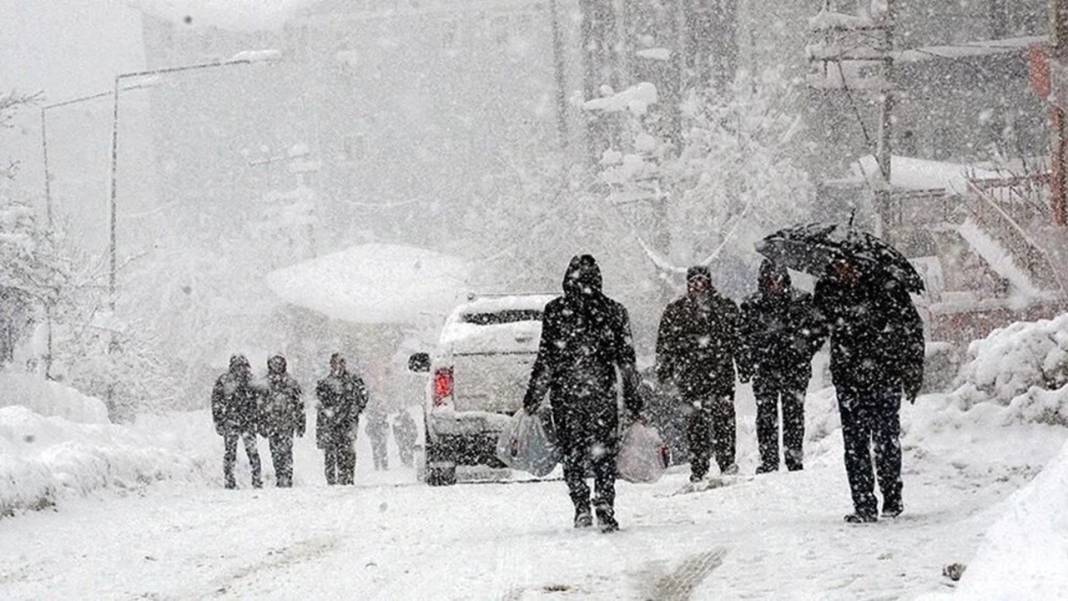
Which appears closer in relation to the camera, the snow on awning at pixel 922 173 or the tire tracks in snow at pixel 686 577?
the tire tracks in snow at pixel 686 577

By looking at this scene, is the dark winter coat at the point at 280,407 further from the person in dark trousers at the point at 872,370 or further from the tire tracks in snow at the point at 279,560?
the person in dark trousers at the point at 872,370

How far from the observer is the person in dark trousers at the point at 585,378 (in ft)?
29.8

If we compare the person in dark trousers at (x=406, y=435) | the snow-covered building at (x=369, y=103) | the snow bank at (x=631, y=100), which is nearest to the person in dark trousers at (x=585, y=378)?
the person in dark trousers at (x=406, y=435)

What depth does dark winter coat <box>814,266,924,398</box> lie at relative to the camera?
28.0 feet

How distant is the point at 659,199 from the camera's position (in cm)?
4303

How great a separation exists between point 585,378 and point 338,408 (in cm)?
834

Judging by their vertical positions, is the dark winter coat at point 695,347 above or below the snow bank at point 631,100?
below

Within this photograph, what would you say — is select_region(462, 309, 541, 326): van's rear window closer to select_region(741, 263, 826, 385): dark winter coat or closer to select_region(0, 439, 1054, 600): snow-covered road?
select_region(0, 439, 1054, 600): snow-covered road

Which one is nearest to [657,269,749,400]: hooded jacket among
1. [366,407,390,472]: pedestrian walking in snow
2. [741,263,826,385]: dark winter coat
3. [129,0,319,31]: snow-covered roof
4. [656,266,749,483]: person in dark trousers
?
[656,266,749,483]: person in dark trousers

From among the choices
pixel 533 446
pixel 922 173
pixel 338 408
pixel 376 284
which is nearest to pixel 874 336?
pixel 533 446

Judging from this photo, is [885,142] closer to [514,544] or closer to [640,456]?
[640,456]

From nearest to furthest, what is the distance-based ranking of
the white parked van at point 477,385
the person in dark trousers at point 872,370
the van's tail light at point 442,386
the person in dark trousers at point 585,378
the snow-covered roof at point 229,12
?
the person in dark trousers at point 872,370 < the person in dark trousers at point 585,378 < the white parked van at point 477,385 < the van's tail light at point 442,386 < the snow-covered roof at point 229,12

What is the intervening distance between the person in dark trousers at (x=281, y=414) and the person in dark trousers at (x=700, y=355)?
20.9ft

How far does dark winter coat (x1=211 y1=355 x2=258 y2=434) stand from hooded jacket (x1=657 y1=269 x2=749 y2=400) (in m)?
6.82
